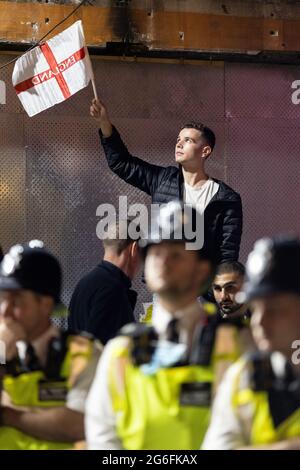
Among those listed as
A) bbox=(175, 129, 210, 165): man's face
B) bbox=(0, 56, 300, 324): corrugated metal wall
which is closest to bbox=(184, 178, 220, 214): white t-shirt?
bbox=(175, 129, 210, 165): man's face

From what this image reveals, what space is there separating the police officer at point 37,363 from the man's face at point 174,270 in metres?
0.52

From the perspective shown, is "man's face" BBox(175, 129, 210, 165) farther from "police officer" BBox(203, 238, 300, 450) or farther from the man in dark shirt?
"police officer" BBox(203, 238, 300, 450)

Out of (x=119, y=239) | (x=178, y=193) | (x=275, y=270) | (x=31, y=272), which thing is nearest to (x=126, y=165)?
(x=178, y=193)

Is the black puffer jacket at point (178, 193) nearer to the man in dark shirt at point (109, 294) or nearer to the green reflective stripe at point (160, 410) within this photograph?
the man in dark shirt at point (109, 294)

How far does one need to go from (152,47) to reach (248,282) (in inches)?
223

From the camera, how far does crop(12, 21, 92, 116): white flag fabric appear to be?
343 inches

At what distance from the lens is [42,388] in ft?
15.6

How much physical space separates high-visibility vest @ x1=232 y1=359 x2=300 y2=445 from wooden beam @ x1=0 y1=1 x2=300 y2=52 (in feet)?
19.0

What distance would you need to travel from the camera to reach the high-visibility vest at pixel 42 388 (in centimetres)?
475

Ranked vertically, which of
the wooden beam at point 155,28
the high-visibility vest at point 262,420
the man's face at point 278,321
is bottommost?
the high-visibility vest at point 262,420

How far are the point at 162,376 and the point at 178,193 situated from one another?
431 cm

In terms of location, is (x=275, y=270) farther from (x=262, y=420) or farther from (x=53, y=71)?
(x=53, y=71)

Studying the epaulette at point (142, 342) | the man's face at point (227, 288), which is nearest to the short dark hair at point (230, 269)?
the man's face at point (227, 288)
